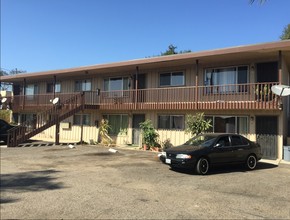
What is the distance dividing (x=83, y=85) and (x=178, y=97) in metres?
9.35

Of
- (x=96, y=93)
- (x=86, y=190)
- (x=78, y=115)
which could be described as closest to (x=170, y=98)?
(x=96, y=93)

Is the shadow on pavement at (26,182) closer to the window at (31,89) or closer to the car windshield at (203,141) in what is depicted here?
the car windshield at (203,141)

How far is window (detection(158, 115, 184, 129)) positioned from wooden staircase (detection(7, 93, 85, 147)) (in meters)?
5.66

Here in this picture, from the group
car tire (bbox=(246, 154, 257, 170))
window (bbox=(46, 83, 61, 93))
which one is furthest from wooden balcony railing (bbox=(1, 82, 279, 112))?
car tire (bbox=(246, 154, 257, 170))

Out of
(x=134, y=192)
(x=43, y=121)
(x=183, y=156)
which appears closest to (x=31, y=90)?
(x=43, y=121)

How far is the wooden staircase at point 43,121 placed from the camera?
18484 millimetres

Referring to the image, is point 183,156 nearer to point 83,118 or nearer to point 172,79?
point 172,79

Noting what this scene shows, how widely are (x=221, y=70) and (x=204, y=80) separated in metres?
1.16

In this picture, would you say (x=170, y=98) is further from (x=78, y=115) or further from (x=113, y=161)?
(x=78, y=115)

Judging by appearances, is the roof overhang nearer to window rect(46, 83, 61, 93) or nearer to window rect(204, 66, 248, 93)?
window rect(204, 66, 248, 93)

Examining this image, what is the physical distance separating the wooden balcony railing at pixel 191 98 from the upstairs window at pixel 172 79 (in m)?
0.58

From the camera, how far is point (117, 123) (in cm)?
2195

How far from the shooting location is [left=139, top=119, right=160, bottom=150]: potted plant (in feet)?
61.7

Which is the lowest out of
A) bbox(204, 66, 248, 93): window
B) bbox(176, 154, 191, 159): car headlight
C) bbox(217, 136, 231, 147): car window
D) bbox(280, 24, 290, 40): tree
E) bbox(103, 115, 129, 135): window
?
bbox(176, 154, 191, 159): car headlight
